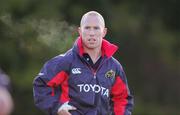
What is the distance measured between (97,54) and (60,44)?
7814 millimetres

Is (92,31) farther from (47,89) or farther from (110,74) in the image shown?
(47,89)

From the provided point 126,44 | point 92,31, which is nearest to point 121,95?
point 92,31

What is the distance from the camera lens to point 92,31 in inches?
311

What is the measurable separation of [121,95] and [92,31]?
71 centimetres

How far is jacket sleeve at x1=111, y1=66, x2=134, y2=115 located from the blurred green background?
1097cm

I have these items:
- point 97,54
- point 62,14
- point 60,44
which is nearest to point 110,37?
point 62,14

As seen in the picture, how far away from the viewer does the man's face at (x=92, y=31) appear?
25.9 ft

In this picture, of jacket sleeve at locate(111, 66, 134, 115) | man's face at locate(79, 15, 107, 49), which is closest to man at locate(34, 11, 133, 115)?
man's face at locate(79, 15, 107, 49)

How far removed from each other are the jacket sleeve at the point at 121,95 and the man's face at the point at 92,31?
38 cm

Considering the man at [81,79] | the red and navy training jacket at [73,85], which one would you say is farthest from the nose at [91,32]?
the red and navy training jacket at [73,85]

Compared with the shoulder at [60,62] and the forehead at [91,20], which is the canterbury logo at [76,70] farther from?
the forehead at [91,20]

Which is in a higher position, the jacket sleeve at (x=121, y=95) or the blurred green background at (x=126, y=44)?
the jacket sleeve at (x=121, y=95)

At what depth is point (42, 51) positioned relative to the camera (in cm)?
2195

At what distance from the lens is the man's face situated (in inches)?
311
